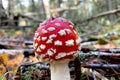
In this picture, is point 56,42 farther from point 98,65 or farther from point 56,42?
point 98,65

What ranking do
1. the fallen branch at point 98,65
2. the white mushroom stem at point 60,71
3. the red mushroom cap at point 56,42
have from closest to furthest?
1. the red mushroom cap at point 56,42
2. the white mushroom stem at point 60,71
3. the fallen branch at point 98,65

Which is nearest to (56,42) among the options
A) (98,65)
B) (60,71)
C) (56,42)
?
(56,42)

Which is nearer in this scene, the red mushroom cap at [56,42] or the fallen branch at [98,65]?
the red mushroom cap at [56,42]

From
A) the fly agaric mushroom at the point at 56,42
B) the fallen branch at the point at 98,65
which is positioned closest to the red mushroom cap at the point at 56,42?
the fly agaric mushroom at the point at 56,42

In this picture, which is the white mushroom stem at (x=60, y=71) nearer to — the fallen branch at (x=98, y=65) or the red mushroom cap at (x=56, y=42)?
the red mushroom cap at (x=56, y=42)

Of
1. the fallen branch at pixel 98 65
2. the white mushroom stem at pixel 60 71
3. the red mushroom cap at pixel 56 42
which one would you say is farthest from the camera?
the fallen branch at pixel 98 65

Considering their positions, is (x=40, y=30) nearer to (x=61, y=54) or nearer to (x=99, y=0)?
(x=61, y=54)

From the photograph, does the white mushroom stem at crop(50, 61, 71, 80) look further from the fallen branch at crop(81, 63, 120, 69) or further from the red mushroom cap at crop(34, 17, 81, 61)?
the fallen branch at crop(81, 63, 120, 69)

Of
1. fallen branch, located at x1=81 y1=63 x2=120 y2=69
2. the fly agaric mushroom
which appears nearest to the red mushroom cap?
the fly agaric mushroom
